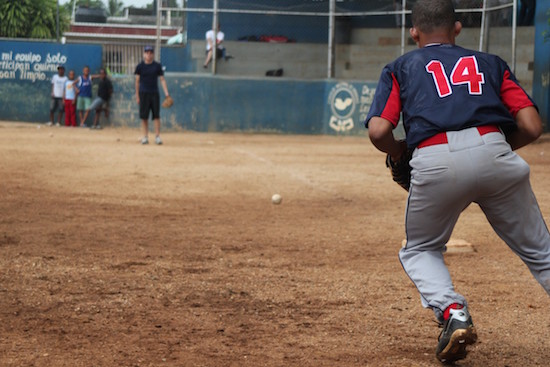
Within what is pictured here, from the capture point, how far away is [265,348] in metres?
4.34

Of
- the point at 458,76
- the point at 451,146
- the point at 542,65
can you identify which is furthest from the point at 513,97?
the point at 542,65

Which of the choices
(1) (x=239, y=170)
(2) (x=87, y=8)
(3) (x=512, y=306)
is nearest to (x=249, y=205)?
(1) (x=239, y=170)

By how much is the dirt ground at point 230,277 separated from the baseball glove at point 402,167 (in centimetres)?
88

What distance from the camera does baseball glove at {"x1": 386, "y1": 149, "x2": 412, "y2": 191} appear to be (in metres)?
4.19

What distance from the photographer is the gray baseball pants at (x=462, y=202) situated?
3.80m

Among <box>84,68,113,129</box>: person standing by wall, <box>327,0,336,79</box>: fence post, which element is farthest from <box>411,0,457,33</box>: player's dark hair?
<box>84,68,113,129</box>: person standing by wall

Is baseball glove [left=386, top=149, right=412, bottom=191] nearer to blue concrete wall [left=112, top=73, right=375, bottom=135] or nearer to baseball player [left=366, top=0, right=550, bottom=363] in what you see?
baseball player [left=366, top=0, right=550, bottom=363]

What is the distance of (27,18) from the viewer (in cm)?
3441

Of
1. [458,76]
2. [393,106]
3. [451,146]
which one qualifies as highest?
[458,76]

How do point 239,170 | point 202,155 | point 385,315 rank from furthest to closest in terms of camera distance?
point 202,155 < point 239,170 < point 385,315

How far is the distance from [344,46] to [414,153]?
21.5 m

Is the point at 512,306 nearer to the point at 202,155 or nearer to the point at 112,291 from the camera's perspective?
the point at 112,291

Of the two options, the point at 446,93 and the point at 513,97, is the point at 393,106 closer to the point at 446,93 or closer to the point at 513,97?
the point at 446,93

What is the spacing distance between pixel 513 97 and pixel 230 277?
2.72m
